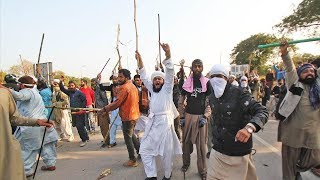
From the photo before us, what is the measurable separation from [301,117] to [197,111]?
171 cm

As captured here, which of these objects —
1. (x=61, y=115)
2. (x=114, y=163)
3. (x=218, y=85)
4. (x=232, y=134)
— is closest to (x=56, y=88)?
(x=61, y=115)

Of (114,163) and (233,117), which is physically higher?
(233,117)

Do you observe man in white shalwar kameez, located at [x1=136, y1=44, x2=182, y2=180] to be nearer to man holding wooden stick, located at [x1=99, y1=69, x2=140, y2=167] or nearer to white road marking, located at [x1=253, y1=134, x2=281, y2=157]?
man holding wooden stick, located at [x1=99, y1=69, x2=140, y2=167]

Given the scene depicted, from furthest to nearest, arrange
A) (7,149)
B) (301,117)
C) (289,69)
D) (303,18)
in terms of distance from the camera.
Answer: (303,18) → (301,117) → (289,69) → (7,149)

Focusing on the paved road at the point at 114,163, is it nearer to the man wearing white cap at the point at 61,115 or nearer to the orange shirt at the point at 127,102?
the man wearing white cap at the point at 61,115

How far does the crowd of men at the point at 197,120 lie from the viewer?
11.5 feet

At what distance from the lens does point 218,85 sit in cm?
371

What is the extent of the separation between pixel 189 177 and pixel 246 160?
2.14 meters

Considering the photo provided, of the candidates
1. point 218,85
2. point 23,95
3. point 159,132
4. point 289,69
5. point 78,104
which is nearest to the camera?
point 218,85

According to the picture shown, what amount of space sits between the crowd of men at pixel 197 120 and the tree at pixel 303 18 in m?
23.3

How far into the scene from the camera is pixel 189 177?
5.52 metres

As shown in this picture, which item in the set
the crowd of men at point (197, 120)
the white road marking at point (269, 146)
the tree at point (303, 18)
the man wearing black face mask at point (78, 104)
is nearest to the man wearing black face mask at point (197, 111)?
the crowd of men at point (197, 120)

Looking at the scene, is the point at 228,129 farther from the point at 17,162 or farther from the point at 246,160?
the point at 17,162

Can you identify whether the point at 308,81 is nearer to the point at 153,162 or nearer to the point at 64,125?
the point at 153,162
